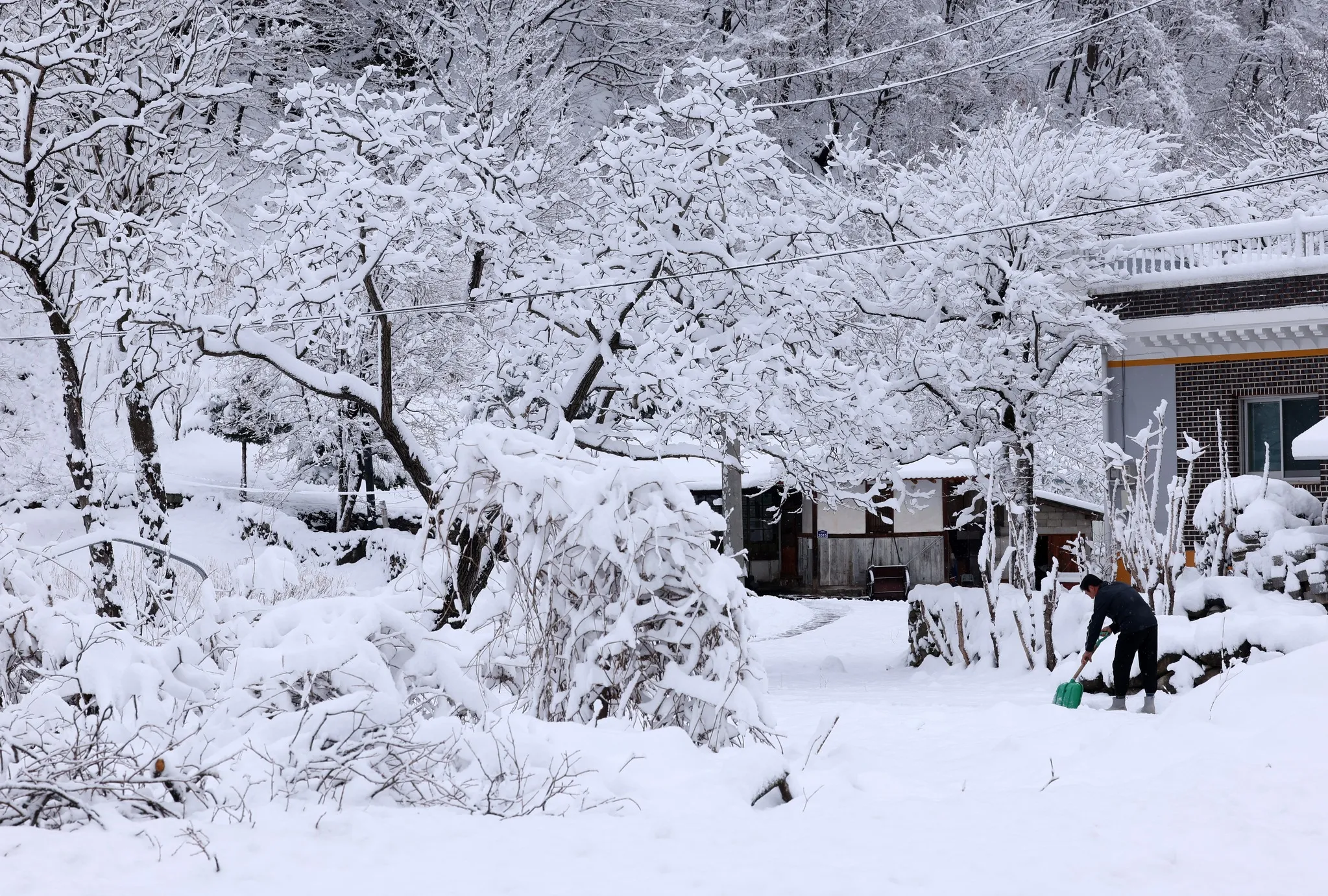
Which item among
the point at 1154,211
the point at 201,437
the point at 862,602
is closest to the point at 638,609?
the point at 1154,211

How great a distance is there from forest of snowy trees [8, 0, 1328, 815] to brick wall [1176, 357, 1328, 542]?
162cm

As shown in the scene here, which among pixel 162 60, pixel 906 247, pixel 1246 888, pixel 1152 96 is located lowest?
pixel 1246 888

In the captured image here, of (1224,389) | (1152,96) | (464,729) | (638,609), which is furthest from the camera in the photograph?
(1152,96)

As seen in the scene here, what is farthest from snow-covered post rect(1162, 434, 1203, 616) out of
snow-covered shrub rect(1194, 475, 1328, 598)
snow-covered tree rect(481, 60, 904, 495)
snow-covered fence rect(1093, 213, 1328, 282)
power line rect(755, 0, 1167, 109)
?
power line rect(755, 0, 1167, 109)

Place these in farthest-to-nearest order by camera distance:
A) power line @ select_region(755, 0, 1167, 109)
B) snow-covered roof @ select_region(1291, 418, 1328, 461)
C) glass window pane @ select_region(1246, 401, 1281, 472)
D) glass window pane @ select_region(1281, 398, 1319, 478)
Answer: power line @ select_region(755, 0, 1167, 109), glass window pane @ select_region(1246, 401, 1281, 472), glass window pane @ select_region(1281, 398, 1319, 478), snow-covered roof @ select_region(1291, 418, 1328, 461)

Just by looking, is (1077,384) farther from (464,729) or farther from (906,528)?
(464,729)

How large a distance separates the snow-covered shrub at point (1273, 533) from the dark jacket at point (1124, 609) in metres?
4.89

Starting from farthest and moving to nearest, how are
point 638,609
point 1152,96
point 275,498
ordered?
point 1152,96, point 275,498, point 638,609

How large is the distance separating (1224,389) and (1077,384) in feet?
9.05

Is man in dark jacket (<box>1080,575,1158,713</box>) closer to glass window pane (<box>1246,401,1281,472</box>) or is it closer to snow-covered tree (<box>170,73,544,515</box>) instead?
snow-covered tree (<box>170,73,544,515</box>)

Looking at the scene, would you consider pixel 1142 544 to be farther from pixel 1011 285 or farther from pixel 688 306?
pixel 688 306

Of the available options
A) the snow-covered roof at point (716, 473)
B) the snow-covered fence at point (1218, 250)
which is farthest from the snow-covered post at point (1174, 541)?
the snow-covered roof at point (716, 473)

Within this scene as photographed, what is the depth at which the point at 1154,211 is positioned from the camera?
2003cm

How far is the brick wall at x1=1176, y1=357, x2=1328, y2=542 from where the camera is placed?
20266 mm
